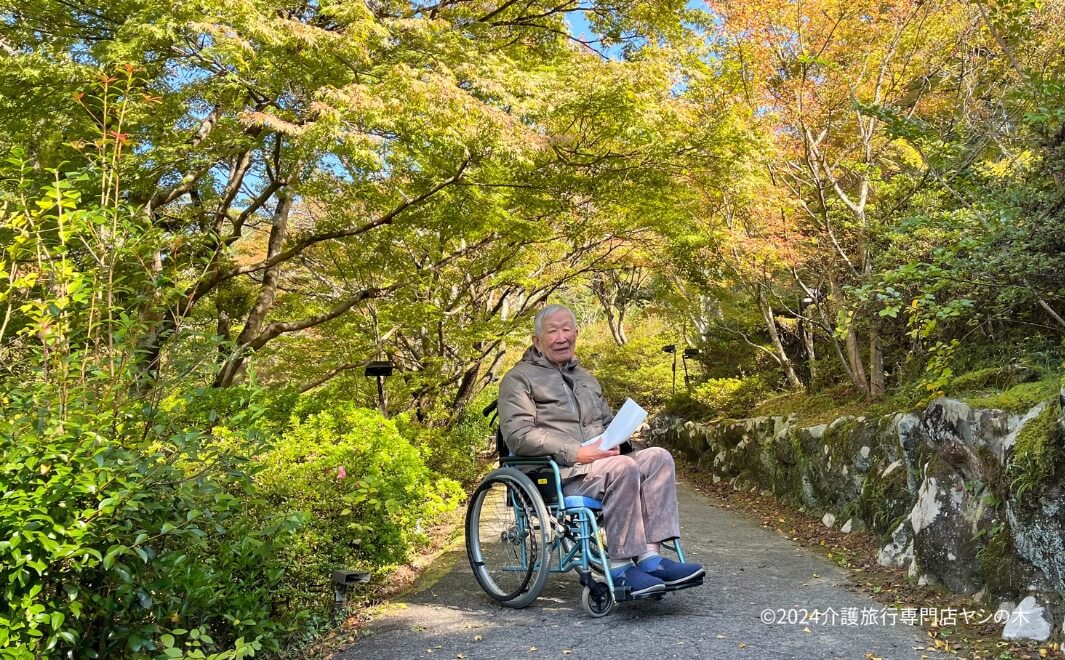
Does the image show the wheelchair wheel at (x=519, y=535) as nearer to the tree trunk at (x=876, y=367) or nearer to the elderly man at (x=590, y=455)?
the elderly man at (x=590, y=455)

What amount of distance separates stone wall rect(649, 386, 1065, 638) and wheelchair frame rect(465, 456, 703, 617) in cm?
116

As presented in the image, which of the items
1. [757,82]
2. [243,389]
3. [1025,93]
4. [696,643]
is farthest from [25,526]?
[757,82]

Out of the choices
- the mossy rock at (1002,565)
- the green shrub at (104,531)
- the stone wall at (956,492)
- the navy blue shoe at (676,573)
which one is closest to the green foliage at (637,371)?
the stone wall at (956,492)

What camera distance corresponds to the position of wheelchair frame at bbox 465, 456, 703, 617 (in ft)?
9.58

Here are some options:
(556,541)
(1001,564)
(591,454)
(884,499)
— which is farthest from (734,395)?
(556,541)

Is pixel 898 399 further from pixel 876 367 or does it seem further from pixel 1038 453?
pixel 1038 453

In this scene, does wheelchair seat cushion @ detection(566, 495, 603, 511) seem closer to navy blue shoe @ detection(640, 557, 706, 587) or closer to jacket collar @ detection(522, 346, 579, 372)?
navy blue shoe @ detection(640, 557, 706, 587)

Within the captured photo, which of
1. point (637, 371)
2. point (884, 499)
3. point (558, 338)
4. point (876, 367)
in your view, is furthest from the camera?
point (637, 371)

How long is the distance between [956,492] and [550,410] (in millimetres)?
1850

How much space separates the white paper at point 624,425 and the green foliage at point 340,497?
1198 millimetres

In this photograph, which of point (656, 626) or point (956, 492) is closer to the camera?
point (656, 626)

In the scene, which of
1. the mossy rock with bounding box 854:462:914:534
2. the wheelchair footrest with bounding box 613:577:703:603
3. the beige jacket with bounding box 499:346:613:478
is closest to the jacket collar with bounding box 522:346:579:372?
the beige jacket with bounding box 499:346:613:478

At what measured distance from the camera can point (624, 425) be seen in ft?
10.1

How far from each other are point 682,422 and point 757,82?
6.09 metres
